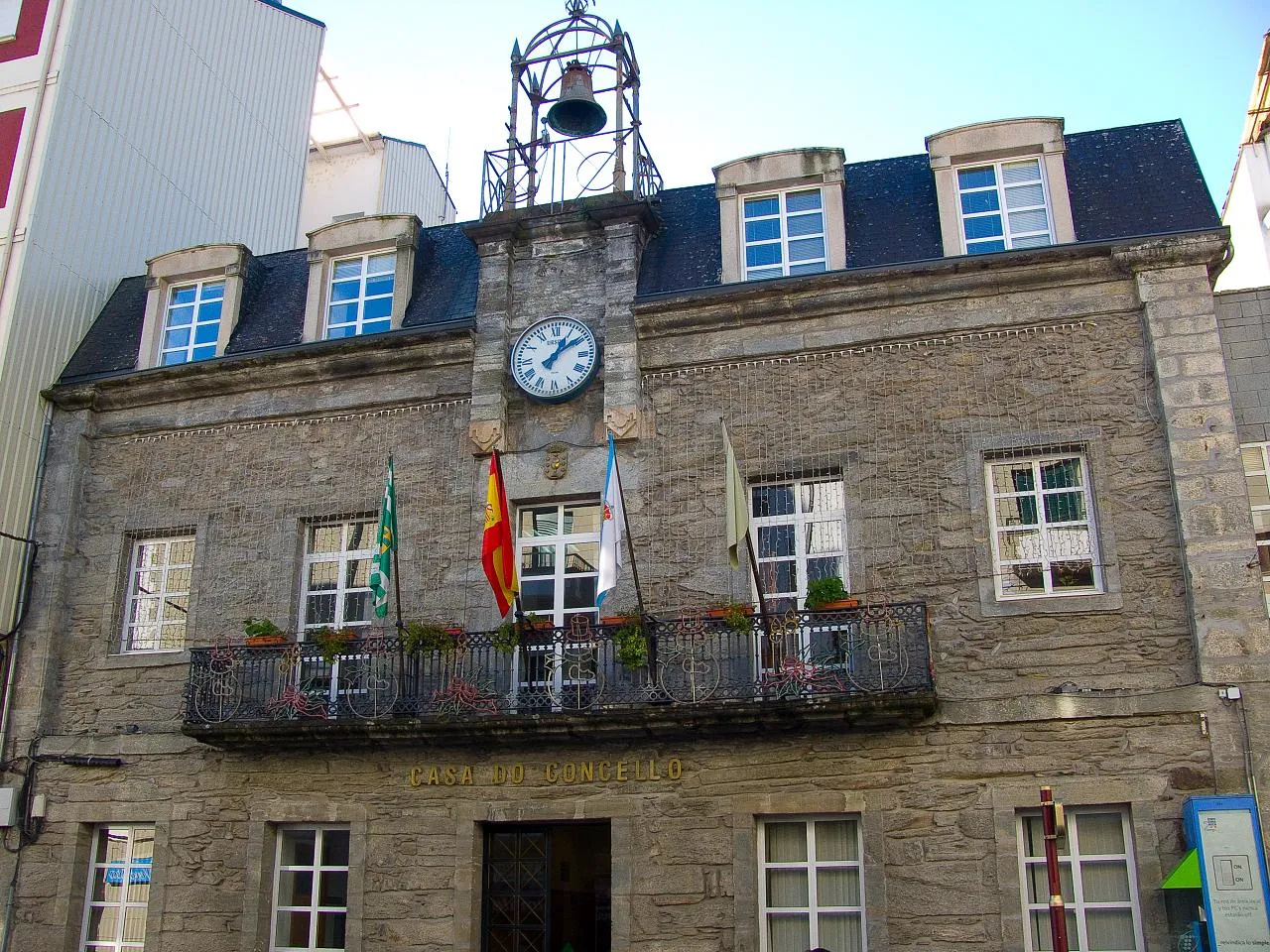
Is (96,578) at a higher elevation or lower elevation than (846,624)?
higher

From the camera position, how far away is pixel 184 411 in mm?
15648

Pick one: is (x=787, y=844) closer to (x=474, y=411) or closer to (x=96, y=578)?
(x=474, y=411)

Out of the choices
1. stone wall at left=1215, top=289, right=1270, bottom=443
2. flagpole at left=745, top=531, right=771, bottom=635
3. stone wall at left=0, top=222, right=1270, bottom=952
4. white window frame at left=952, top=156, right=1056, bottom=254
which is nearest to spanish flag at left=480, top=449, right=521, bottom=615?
stone wall at left=0, top=222, right=1270, bottom=952

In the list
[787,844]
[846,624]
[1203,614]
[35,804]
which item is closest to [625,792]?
[787,844]

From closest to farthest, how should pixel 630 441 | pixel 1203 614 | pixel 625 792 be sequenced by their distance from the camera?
pixel 1203 614, pixel 625 792, pixel 630 441

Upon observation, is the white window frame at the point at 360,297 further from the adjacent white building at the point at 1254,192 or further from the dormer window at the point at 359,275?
the adjacent white building at the point at 1254,192

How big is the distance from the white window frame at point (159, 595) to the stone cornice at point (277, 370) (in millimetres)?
1655

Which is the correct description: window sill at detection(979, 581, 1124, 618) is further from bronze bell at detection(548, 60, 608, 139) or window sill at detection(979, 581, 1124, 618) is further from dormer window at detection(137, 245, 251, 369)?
dormer window at detection(137, 245, 251, 369)

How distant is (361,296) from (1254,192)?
11706mm

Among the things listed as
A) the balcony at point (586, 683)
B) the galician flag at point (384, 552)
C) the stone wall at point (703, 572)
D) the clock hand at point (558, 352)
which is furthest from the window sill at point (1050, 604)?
the galician flag at point (384, 552)

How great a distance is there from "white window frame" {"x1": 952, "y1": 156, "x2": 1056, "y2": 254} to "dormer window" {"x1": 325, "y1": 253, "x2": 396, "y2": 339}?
20.8ft

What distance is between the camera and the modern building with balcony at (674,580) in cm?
1172

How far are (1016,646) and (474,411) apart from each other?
5.92 m

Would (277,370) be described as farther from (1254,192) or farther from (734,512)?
(1254,192)
